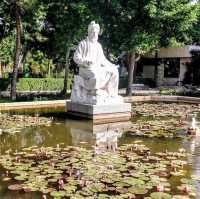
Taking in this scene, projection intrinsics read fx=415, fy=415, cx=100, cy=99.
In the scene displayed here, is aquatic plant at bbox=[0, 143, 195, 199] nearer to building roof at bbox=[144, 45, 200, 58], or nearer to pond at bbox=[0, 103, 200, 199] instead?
pond at bbox=[0, 103, 200, 199]

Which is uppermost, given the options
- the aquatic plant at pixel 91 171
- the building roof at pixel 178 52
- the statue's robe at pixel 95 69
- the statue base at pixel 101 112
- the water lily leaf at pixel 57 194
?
the building roof at pixel 178 52

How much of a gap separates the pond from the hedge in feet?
37.0

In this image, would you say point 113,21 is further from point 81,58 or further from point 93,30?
point 81,58

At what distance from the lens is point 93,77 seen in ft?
36.0

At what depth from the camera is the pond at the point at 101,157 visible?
4762 millimetres

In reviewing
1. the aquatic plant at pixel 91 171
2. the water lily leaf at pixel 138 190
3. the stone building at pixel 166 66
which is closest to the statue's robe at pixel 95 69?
the aquatic plant at pixel 91 171

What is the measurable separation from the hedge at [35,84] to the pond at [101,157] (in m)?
11.3

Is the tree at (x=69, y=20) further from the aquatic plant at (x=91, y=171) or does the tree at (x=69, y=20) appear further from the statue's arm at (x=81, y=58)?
the aquatic plant at (x=91, y=171)

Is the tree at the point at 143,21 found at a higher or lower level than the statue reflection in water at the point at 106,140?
higher

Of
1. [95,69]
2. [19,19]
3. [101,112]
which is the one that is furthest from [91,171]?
[19,19]

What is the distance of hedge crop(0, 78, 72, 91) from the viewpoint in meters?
21.5

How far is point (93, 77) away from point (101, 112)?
1009 mm

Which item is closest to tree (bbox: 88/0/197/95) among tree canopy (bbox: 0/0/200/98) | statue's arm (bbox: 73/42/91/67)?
tree canopy (bbox: 0/0/200/98)

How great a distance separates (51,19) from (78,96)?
9.07 meters
